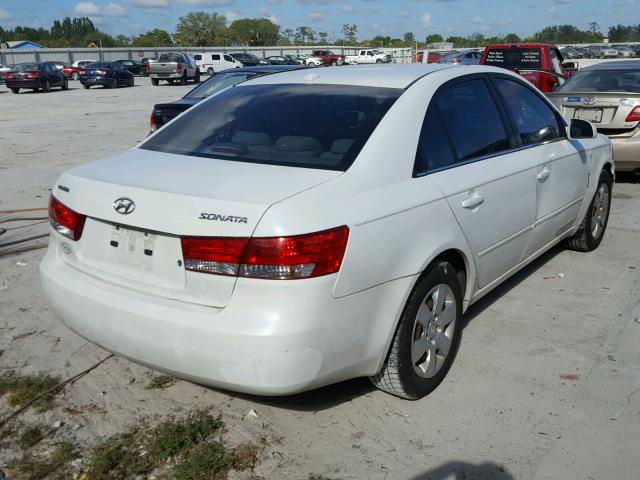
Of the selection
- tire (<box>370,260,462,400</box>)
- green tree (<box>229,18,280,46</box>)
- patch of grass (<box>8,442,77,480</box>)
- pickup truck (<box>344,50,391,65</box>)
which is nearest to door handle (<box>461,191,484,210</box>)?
tire (<box>370,260,462,400</box>)

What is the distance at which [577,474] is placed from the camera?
2.91 m

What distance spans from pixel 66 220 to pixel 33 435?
1.05 metres

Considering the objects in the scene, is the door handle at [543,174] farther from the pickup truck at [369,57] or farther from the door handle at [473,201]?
the pickup truck at [369,57]

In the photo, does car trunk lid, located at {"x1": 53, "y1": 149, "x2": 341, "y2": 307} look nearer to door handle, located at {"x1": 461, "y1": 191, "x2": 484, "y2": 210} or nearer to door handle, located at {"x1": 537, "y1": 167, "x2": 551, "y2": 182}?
door handle, located at {"x1": 461, "y1": 191, "x2": 484, "y2": 210}

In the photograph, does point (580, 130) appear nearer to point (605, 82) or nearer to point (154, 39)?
point (605, 82)

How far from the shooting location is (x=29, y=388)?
3.59 metres

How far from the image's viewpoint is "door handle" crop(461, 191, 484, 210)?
3592 millimetres

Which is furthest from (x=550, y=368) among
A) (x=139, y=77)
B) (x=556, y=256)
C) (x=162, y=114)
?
(x=139, y=77)

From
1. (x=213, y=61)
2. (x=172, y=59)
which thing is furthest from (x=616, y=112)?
(x=213, y=61)

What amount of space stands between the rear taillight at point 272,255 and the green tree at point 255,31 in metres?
118

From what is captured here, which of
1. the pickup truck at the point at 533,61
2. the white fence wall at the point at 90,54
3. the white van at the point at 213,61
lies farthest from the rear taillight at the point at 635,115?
the white fence wall at the point at 90,54

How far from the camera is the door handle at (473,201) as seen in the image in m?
3.59

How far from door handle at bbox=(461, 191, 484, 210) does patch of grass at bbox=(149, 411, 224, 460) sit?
1727 millimetres

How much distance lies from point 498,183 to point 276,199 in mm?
1724
